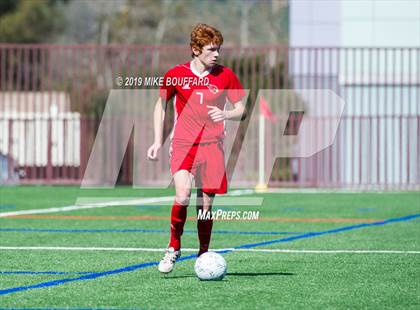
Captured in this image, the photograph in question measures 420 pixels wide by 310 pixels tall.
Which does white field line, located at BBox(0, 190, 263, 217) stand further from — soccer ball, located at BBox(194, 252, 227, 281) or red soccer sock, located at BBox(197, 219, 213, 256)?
soccer ball, located at BBox(194, 252, 227, 281)

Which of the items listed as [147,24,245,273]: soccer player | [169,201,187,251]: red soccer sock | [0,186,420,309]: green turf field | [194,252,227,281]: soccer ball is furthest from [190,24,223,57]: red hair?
[0,186,420,309]: green turf field

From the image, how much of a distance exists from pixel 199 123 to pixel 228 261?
160 centimetres

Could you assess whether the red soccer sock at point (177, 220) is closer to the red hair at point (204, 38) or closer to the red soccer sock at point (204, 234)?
the red soccer sock at point (204, 234)

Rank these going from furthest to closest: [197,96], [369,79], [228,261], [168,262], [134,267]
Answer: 1. [369,79]
2. [228,261]
3. [134,267]
4. [197,96]
5. [168,262]

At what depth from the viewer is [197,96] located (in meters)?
9.86

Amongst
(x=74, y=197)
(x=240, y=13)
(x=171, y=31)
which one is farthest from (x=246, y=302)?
(x=240, y=13)

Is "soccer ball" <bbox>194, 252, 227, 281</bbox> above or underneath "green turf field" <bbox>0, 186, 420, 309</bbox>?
above

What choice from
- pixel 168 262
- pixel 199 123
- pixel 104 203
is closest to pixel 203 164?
pixel 199 123

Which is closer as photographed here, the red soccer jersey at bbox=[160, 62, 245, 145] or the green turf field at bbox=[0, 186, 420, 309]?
the green turf field at bbox=[0, 186, 420, 309]

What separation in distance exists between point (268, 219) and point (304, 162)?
1237cm

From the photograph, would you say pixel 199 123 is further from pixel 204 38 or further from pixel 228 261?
pixel 228 261

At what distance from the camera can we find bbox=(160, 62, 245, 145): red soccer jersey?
9.84 metres

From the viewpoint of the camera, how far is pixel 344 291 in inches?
335

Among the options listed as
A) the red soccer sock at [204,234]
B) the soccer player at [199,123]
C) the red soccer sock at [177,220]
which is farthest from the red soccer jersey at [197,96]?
the red soccer sock at [204,234]
